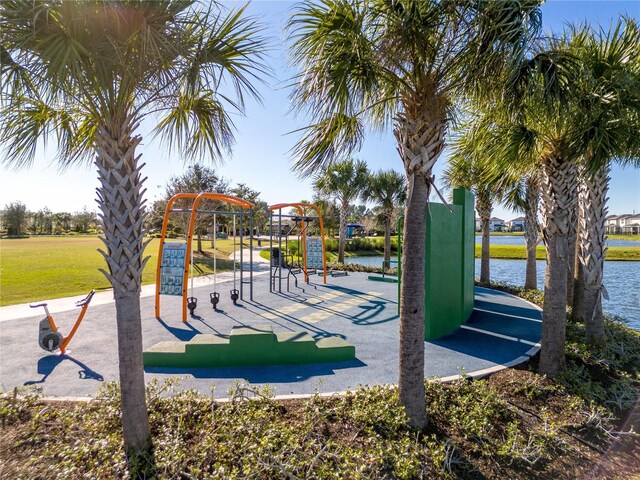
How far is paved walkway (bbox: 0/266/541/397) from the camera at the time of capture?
487 centimetres

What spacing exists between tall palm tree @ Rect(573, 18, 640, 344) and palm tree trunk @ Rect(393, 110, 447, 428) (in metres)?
1.83

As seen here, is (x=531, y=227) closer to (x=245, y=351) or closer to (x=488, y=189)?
(x=488, y=189)

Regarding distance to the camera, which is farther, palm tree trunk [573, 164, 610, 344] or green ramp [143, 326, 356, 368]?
palm tree trunk [573, 164, 610, 344]

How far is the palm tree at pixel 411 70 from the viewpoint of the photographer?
294cm

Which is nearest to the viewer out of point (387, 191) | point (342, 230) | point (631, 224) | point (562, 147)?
point (562, 147)

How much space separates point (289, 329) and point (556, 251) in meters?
5.37

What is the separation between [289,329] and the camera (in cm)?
729

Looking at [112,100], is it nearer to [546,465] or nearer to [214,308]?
[546,465]

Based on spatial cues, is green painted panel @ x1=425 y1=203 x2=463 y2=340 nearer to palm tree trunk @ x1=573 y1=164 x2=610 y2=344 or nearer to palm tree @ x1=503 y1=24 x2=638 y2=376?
palm tree @ x1=503 y1=24 x2=638 y2=376

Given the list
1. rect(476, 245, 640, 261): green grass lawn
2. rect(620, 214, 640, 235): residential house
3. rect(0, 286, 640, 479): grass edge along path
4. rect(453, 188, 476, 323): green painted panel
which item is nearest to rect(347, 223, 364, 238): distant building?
rect(476, 245, 640, 261): green grass lawn

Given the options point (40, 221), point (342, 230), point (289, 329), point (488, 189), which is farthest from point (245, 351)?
point (40, 221)

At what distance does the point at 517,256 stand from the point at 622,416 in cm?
2811

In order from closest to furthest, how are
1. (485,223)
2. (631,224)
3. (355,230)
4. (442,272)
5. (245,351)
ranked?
(245,351), (442,272), (485,223), (355,230), (631,224)

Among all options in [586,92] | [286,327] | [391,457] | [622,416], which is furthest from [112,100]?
[622,416]
